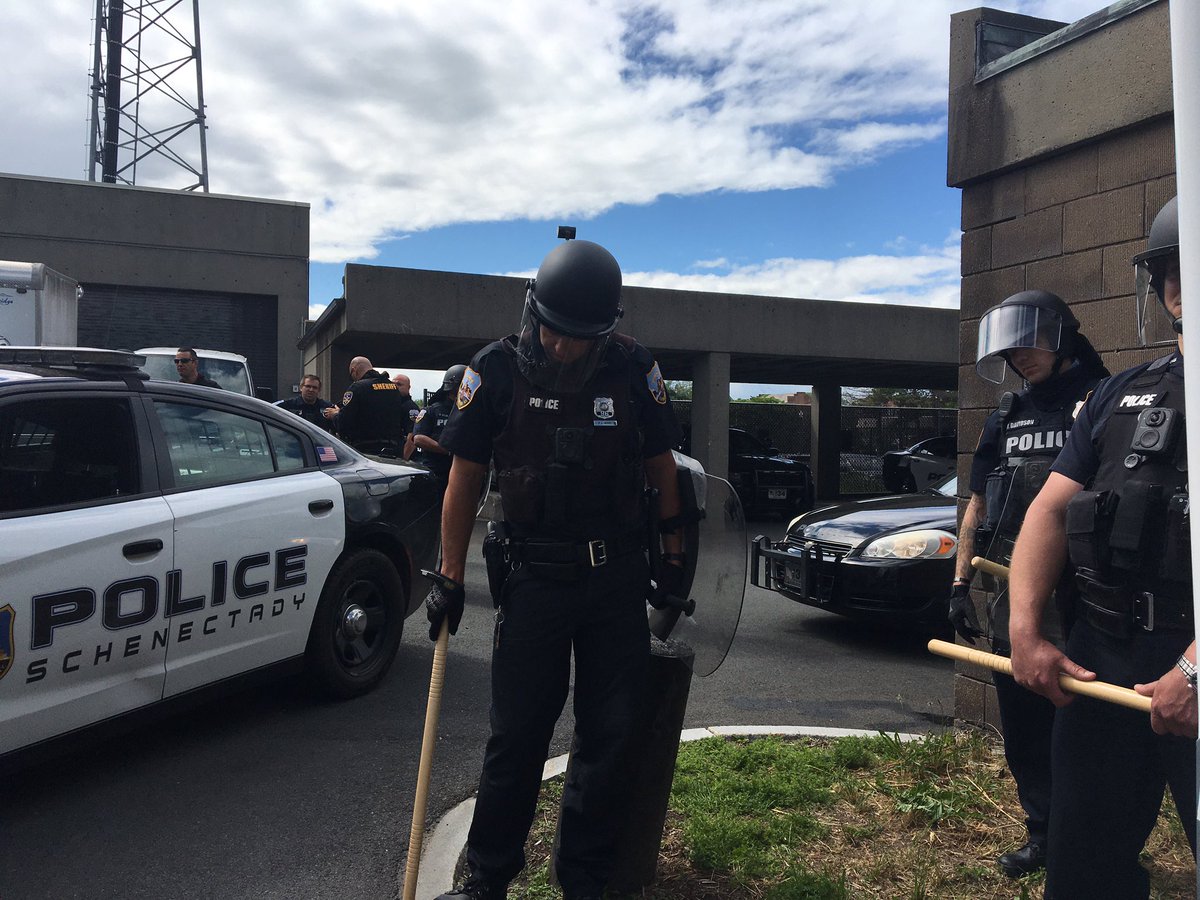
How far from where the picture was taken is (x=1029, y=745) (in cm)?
307

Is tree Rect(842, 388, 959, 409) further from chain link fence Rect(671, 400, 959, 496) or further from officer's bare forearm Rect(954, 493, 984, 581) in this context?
officer's bare forearm Rect(954, 493, 984, 581)

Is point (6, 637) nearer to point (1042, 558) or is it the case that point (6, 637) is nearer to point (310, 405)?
point (1042, 558)

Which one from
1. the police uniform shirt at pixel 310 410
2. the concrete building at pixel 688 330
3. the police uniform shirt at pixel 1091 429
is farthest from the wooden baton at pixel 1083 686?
the concrete building at pixel 688 330

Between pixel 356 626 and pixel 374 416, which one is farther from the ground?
pixel 374 416

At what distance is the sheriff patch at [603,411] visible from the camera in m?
2.77

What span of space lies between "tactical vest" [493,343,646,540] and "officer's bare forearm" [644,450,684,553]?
14 centimetres

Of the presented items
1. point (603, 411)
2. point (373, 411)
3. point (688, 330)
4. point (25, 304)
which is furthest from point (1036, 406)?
point (688, 330)

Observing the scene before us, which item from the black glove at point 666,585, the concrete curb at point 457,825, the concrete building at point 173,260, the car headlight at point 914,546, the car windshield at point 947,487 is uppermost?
the concrete building at point 173,260

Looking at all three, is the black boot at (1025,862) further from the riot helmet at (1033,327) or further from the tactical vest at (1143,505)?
the riot helmet at (1033,327)

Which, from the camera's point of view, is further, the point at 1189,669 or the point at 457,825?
the point at 457,825

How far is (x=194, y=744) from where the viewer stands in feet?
13.7

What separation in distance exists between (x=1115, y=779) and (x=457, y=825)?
2.22 metres

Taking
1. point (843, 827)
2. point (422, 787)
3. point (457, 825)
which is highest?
point (422, 787)

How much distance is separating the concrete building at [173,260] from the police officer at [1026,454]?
68.8ft
